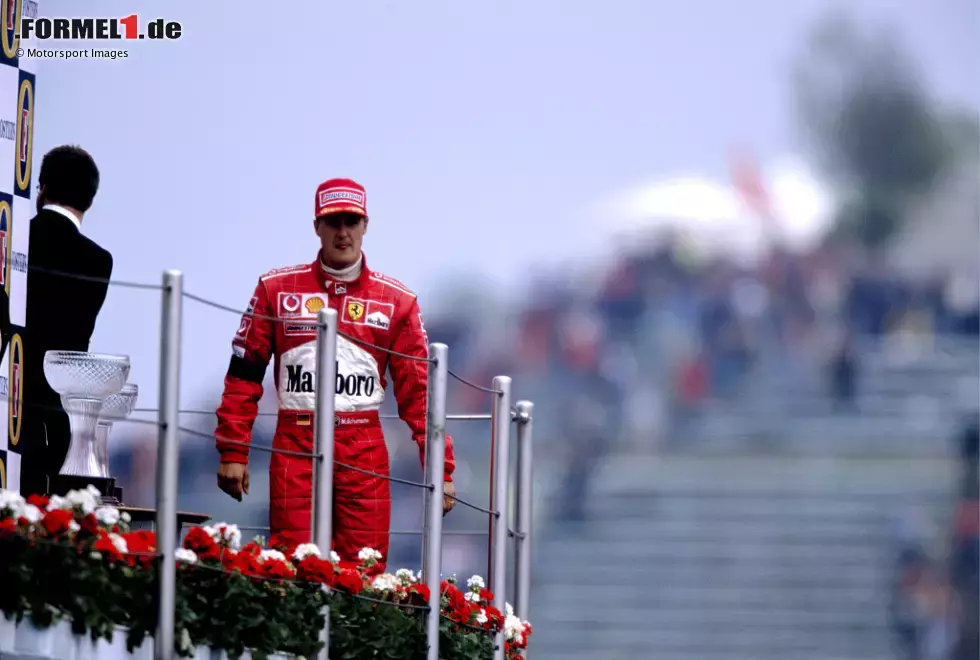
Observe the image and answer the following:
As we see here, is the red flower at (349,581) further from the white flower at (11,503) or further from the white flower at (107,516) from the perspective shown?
the white flower at (11,503)

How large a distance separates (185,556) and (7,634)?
0.43m

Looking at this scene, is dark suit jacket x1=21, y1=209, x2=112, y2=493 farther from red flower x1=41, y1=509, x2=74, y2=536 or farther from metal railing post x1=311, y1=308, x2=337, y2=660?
red flower x1=41, y1=509, x2=74, y2=536

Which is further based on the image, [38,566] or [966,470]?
[966,470]

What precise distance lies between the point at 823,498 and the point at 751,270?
2.57 m

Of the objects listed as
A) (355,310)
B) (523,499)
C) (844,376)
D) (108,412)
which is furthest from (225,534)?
(844,376)

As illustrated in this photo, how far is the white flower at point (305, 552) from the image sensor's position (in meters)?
4.34

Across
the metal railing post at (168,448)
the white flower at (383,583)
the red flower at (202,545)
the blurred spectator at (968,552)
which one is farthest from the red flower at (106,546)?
the blurred spectator at (968,552)

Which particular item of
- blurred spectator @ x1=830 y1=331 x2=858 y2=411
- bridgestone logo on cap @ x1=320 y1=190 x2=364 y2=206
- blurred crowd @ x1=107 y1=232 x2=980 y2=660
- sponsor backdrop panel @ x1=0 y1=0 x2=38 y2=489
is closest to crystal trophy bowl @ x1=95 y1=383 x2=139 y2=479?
sponsor backdrop panel @ x1=0 y1=0 x2=38 y2=489

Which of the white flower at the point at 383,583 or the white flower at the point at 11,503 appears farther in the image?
the white flower at the point at 383,583

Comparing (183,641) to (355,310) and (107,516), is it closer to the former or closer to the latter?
(107,516)

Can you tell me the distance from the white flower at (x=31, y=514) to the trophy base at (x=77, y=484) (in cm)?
134

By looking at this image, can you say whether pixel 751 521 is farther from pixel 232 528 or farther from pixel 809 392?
pixel 232 528

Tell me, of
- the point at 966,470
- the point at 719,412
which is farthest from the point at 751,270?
the point at 966,470

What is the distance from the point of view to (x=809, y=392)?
2119 cm
